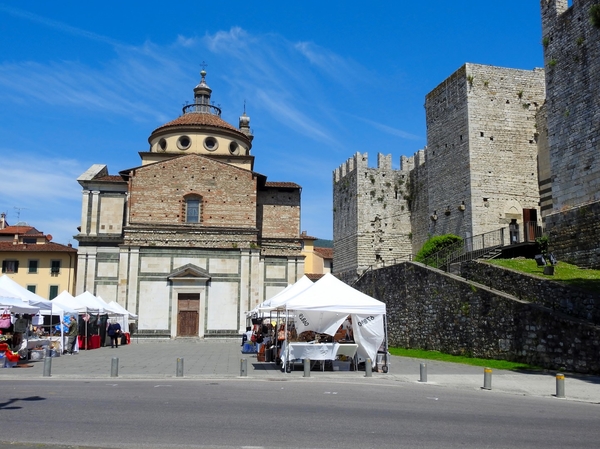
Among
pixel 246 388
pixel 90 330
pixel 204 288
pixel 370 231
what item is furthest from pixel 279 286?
pixel 246 388

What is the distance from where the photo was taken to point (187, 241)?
38188 mm

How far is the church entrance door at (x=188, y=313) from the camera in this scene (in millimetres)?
37000

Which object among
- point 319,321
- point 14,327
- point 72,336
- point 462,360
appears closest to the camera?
point 319,321

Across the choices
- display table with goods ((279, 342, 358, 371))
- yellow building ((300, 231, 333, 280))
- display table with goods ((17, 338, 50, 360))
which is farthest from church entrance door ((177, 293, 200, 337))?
yellow building ((300, 231, 333, 280))

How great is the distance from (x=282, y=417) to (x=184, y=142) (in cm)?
3644

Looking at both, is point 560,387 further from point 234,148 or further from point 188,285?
point 234,148

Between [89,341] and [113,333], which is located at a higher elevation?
[113,333]

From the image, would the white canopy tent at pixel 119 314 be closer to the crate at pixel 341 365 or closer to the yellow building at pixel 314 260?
the crate at pixel 341 365

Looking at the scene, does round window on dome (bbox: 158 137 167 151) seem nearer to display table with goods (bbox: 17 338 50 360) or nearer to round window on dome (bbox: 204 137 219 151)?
round window on dome (bbox: 204 137 219 151)

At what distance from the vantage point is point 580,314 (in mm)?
16406

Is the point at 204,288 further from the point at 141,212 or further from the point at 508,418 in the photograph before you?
the point at 508,418

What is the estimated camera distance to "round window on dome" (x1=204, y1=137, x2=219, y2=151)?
43250mm

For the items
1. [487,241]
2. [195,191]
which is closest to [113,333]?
[195,191]

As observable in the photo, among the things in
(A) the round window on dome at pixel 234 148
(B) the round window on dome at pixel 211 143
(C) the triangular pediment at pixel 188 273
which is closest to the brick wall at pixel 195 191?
(C) the triangular pediment at pixel 188 273
